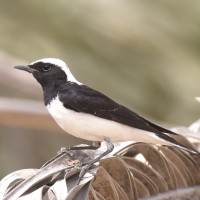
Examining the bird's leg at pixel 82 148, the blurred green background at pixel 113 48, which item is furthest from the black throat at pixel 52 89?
the blurred green background at pixel 113 48

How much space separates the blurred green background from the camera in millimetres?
3711

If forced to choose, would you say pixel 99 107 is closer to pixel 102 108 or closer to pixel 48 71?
pixel 102 108

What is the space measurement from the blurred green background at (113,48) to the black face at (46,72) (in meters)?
1.34

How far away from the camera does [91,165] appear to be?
6.01 ft

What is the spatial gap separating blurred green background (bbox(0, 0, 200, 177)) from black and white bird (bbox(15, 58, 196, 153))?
→ 1.43m

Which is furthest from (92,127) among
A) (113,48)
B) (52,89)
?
(113,48)

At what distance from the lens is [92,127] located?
2.09 metres

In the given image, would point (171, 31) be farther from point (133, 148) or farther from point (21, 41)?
point (133, 148)

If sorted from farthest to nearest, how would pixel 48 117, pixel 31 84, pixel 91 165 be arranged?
pixel 31 84 < pixel 48 117 < pixel 91 165

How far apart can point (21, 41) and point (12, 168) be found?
0.72 metres

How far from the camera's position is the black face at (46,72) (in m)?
2.23

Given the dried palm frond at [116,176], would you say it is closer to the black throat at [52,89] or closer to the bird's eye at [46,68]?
the black throat at [52,89]

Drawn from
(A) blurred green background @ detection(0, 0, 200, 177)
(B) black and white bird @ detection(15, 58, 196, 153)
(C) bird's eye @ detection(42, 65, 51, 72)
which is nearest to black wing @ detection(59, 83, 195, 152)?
(B) black and white bird @ detection(15, 58, 196, 153)

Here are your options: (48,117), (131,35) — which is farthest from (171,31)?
(48,117)
